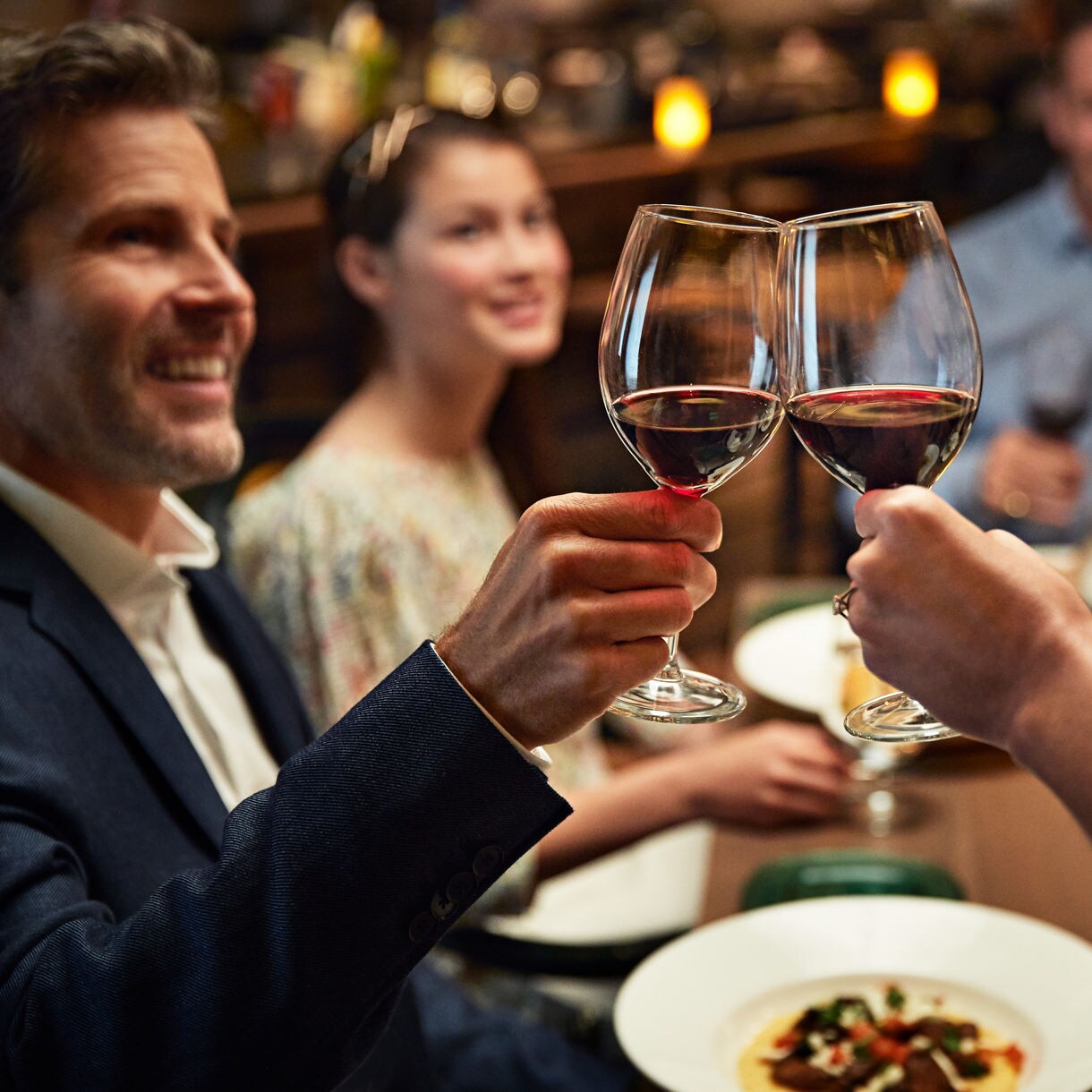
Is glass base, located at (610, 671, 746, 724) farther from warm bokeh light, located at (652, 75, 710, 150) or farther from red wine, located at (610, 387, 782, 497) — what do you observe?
warm bokeh light, located at (652, 75, 710, 150)

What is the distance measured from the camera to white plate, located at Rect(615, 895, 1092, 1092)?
1.12 m

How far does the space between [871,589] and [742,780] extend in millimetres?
861

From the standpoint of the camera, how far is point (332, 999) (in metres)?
0.91

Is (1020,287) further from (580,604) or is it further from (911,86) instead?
(911,86)

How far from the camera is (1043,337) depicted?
8.75 ft

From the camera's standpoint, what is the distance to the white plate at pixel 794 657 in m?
1.87

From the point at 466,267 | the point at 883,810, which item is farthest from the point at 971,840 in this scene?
the point at 466,267

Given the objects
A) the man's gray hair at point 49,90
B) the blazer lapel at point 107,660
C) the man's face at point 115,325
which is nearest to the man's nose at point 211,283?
the man's face at point 115,325

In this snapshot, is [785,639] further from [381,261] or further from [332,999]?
[332,999]

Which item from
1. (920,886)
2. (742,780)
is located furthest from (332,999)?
(742,780)

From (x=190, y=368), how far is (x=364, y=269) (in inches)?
38.8

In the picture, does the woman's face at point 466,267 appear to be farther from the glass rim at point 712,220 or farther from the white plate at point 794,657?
the glass rim at point 712,220

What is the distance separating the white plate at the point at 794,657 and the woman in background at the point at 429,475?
61 mm

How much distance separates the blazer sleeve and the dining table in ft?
1.93
